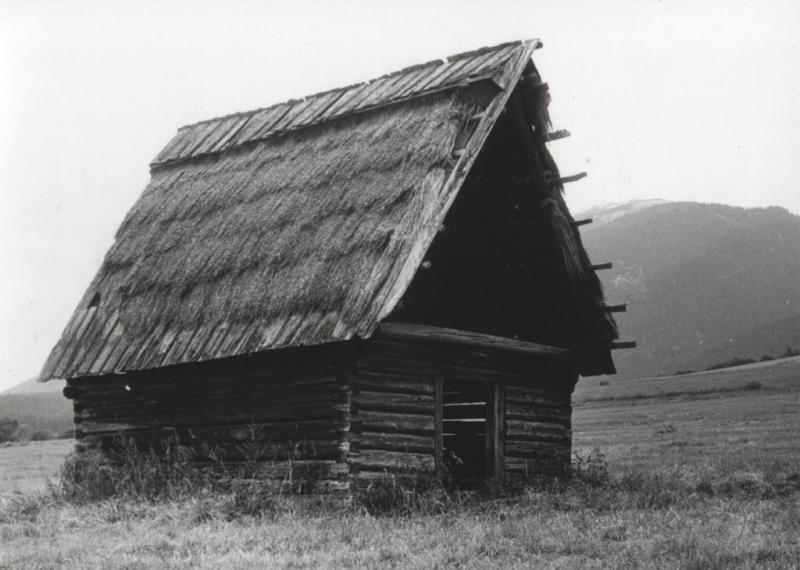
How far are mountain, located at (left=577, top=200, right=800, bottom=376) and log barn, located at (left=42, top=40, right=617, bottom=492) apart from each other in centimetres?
5687

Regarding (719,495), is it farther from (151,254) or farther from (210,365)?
(151,254)

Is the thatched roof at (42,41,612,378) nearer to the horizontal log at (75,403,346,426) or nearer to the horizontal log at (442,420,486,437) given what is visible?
the horizontal log at (75,403,346,426)

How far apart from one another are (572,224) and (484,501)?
411 cm

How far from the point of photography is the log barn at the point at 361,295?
11242 mm

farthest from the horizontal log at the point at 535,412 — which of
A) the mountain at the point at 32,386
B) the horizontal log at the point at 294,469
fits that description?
the mountain at the point at 32,386

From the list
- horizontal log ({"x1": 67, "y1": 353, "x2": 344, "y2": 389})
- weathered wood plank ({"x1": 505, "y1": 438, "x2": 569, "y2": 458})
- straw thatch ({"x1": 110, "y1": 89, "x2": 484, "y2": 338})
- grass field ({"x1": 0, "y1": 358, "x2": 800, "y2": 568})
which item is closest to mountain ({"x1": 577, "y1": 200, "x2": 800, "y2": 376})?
weathered wood plank ({"x1": 505, "y1": 438, "x2": 569, "y2": 458})

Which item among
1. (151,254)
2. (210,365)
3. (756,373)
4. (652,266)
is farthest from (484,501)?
(652,266)

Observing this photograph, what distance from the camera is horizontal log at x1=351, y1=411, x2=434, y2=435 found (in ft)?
36.7

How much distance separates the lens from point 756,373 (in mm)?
45219

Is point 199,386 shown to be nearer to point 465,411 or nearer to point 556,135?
point 465,411

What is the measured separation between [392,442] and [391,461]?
208 mm

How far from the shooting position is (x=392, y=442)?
11.5m

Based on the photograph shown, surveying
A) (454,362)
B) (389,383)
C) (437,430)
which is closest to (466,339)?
(454,362)

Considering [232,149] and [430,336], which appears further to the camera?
[232,149]
